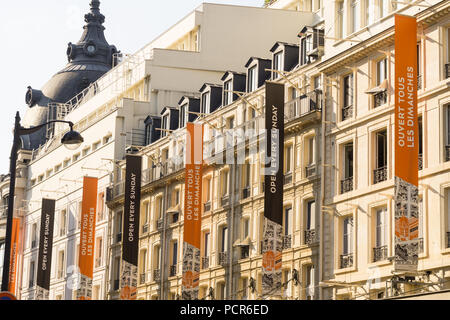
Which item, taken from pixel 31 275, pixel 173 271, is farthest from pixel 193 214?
pixel 31 275

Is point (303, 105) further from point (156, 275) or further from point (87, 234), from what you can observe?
point (87, 234)

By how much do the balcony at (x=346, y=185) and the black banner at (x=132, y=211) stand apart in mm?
18631

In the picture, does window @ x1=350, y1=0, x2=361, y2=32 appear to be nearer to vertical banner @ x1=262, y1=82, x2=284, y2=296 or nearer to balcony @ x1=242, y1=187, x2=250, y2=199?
vertical banner @ x1=262, y1=82, x2=284, y2=296

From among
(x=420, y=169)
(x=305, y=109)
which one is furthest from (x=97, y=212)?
(x=420, y=169)

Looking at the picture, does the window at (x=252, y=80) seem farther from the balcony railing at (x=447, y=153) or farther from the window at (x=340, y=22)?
the balcony railing at (x=447, y=153)

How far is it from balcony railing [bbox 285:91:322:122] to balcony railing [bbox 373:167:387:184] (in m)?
5.71

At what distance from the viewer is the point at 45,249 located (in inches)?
2817

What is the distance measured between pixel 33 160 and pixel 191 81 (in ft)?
78.4

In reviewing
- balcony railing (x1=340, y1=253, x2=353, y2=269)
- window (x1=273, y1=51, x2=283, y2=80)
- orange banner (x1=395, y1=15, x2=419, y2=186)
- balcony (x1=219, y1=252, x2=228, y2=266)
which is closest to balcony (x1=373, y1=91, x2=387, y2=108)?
orange banner (x1=395, y1=15, x2=419, y2=186)

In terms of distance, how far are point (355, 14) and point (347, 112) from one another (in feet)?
13.2

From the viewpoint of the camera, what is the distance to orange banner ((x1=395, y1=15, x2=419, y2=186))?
35.6 meters

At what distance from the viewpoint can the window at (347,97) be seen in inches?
1704

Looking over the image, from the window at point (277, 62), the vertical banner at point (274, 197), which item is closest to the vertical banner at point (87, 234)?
the window at point (277, 62)
